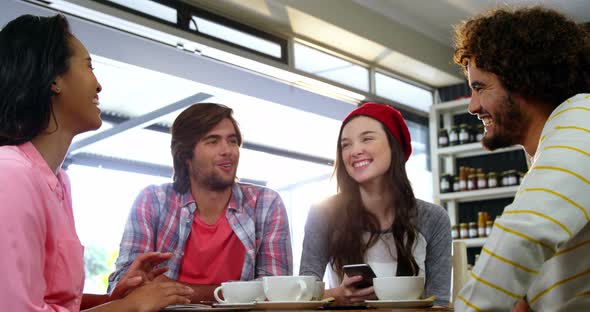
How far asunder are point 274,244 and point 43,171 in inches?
48.2

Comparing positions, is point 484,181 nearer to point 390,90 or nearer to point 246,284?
point 390,90

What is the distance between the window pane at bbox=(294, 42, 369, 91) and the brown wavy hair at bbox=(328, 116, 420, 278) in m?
2.89

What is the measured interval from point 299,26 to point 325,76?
21.9 inches

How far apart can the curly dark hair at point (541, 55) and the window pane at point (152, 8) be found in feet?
10.5

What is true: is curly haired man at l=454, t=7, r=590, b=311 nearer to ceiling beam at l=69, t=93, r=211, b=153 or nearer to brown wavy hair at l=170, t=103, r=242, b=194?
brown wavy hair at l=170, t=103, r=242, b=194

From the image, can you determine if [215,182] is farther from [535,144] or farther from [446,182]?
[446,182]

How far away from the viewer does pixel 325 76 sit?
5539mm

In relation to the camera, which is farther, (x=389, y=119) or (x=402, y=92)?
(x=402, y=92)

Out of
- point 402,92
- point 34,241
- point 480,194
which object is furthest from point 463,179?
point 34,241

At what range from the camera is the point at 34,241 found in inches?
54.2

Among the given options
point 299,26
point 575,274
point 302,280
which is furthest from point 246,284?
point 299,26

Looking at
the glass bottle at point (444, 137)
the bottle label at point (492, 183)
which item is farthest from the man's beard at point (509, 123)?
the glass bottle at point (444, 137)

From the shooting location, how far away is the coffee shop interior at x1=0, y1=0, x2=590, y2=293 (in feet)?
14.2

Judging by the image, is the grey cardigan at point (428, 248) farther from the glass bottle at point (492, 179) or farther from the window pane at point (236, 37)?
the glass bottle at point (492, 179)
